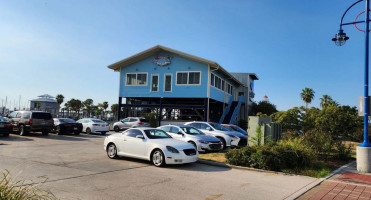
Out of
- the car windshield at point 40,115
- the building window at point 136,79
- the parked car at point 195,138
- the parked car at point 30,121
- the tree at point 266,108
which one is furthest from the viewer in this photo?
the tree at point 266,108

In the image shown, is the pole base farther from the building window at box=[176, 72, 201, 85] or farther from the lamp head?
the building window at box=[176, 72, 201, 85]

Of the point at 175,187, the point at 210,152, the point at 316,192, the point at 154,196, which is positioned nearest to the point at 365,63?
the point at 316,192

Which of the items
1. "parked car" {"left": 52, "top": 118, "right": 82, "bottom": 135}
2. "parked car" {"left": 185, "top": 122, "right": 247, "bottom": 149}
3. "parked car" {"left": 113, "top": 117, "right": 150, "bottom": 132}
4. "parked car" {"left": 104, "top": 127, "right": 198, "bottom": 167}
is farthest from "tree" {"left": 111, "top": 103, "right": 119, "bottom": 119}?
"parked car" {"left": 104, "top": 127, "right": 198, "bottom": 167}

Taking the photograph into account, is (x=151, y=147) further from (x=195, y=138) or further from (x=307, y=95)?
(x=307, y=95)

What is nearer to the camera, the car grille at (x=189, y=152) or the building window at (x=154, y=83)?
the car grille at (x=189, y=152)

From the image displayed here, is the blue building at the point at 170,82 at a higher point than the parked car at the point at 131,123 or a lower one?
higher

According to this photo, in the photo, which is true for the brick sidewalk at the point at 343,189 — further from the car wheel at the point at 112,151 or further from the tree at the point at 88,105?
the tree at the point at 88,105

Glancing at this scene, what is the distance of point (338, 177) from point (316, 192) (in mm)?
2600

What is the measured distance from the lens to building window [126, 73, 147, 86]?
102 feet

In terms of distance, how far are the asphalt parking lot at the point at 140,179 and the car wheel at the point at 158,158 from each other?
0.28 meters

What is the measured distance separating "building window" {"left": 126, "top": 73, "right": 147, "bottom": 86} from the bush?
2135cm

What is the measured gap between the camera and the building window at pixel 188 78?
2878 centimetres

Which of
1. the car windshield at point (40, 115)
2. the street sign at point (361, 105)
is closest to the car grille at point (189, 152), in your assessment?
the street sign at point (361, 105)

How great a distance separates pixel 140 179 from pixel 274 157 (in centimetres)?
502
